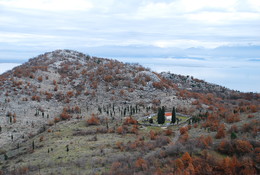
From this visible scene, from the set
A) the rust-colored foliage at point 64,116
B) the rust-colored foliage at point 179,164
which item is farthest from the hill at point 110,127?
the rust-colored foliage at point 64,116

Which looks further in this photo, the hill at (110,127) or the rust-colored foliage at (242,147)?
the hill at (110,127)

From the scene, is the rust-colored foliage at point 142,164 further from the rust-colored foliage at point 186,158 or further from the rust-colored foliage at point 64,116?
the rust-colored foliage at point 64,116

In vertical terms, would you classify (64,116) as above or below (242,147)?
below

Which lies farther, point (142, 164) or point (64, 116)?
point (64, 116)

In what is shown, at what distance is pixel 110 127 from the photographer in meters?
23.4

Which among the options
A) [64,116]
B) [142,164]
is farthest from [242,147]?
[64,116]

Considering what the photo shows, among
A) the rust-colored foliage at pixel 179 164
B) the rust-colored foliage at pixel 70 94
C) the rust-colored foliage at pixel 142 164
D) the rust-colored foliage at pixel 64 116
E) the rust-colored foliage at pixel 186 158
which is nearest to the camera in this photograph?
the rust-colored foliage at pixel 179 164

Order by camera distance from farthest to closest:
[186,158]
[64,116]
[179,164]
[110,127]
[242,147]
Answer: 1. [64,116]
2. [110,127]
3. [242,147]
4. [186,158]
5. [179,164]

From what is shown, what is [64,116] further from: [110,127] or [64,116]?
[110,127]

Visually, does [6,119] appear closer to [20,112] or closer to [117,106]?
[20,112]

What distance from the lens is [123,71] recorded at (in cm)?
4281

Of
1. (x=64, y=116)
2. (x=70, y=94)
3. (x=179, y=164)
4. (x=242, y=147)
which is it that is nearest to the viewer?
(x=179, y=164)

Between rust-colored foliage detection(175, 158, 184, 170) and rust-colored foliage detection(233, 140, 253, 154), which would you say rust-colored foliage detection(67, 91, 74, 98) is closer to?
rust-colored foliage detection(175, 158, 184, 170)

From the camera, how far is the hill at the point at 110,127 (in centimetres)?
1211
